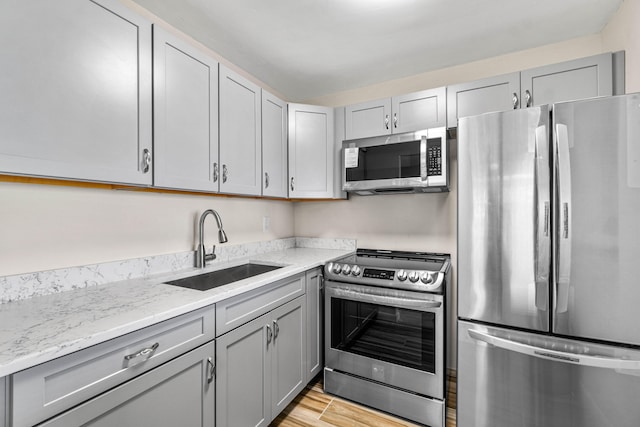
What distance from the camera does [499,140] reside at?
1.49 m

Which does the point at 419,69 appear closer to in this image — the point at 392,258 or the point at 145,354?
the point at 392,258

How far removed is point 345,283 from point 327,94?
1.98 m

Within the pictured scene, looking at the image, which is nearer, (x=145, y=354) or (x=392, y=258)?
(x=145, y=354)

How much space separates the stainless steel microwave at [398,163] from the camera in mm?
2080

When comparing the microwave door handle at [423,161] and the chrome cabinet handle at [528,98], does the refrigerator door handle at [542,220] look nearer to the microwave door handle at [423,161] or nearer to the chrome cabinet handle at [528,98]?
the chrome cabinet handle at [528,98]

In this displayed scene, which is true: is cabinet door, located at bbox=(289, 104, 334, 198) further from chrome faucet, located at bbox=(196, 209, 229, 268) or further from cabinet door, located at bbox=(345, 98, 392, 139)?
chrome faucet, located at bbox=(196, 209, 229, 268)

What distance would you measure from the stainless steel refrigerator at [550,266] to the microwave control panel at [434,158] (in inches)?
18.3

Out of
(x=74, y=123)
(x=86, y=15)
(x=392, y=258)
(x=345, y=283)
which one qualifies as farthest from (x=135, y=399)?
(x=392, y=258)

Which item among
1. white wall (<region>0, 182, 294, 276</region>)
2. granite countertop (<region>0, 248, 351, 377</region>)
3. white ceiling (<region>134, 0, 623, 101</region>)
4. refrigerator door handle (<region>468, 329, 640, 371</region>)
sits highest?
white ceiling (<region>134, 0, 623, 101</region>)

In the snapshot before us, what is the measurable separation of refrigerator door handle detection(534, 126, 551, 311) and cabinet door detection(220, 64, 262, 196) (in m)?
1.70

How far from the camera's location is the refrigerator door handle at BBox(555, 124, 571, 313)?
4.39 ft

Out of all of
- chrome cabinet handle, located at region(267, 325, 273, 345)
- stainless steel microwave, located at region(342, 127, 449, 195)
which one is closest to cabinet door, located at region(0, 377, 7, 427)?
chrome cabinet handle, located at region(267, 325, 273, 345)

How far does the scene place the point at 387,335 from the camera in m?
1.95

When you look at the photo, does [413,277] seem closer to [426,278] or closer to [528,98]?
[426,278]
